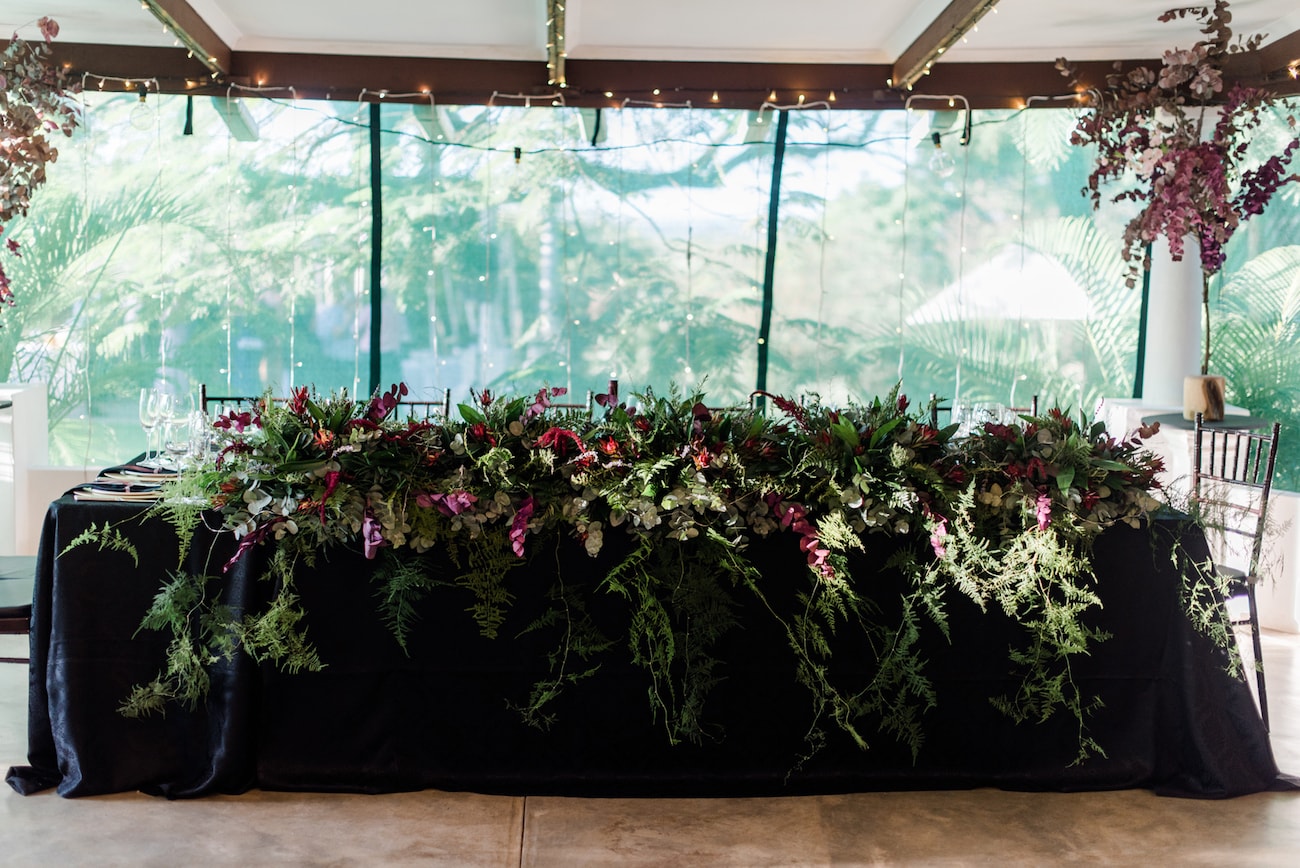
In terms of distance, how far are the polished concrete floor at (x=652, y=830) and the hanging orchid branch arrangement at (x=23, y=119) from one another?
3.08 meters

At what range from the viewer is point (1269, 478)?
3730 millimetres

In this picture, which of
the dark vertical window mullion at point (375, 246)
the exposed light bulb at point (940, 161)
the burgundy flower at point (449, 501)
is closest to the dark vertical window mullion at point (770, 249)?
the exposed light bulb at point (940, 161)

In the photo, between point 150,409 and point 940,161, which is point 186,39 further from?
point 940,161

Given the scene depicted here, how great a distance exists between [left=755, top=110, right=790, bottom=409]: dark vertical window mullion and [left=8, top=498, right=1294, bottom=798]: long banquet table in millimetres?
4101

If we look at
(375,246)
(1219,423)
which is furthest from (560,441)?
(375,246)

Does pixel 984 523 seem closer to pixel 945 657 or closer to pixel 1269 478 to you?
pixel 945 657

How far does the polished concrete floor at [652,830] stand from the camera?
2.82 m

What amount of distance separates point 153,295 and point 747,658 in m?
5.29

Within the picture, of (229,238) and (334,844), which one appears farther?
(229,238)

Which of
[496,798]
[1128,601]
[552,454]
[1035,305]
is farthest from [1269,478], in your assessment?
[1035,305]

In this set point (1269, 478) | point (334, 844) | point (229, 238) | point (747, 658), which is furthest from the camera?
point (229, 238)

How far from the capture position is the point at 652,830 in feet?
9.75

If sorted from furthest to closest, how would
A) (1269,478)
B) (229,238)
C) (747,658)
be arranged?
1. (229,238)
2. (1269,478)
3. (747,658)

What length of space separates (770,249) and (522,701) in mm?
4711
